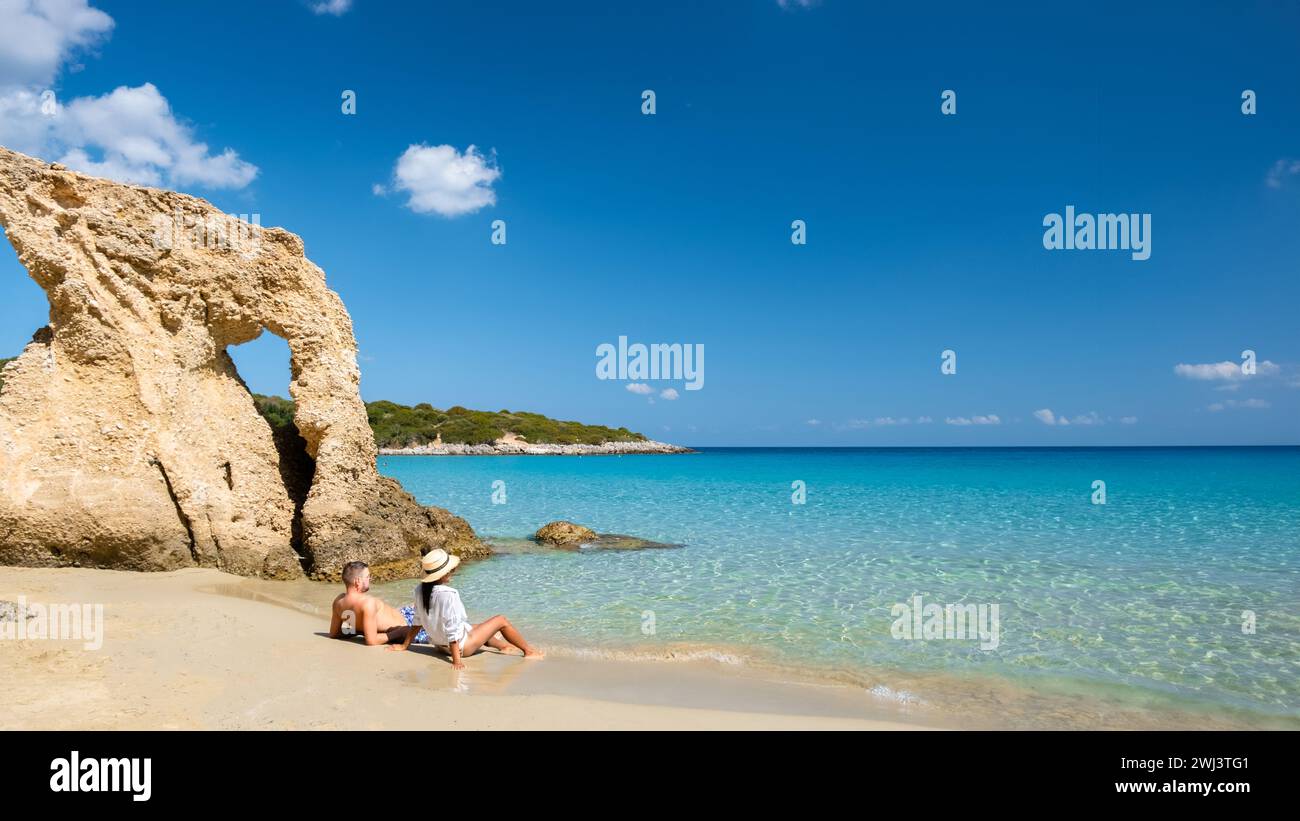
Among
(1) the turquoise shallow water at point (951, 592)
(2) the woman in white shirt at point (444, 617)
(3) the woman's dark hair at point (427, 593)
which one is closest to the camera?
(2) the woman in white shirt at point (444, 617)

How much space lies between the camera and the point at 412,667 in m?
6.16

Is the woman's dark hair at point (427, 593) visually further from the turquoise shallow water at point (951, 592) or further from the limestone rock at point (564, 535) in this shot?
the limestone rock at point (564, 535)

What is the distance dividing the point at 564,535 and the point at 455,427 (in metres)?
66.1

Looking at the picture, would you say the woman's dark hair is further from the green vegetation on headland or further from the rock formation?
the green vegetation on headland

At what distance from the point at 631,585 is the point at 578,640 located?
10.3 ft

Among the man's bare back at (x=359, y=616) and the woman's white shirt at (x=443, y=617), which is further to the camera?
the man's bare back at (x=359, y=616)

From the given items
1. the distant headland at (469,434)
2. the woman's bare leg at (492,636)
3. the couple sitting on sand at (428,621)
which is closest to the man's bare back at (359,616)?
the couple sitting on sand at (428,621)

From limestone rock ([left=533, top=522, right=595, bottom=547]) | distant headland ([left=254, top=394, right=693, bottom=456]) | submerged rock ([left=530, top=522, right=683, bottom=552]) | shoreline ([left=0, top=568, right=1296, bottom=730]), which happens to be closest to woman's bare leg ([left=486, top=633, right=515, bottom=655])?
shoreline ([left=0, top=568, right=1296, bottom=730])

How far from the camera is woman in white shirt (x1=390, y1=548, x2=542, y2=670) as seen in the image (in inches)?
255

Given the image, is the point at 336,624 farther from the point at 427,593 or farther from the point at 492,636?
the point at 492,636

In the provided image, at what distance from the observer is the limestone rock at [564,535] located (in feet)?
51.3
